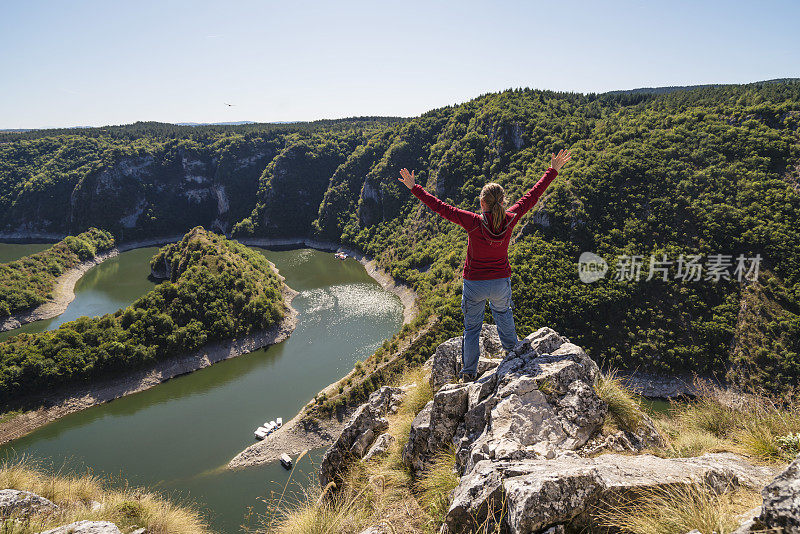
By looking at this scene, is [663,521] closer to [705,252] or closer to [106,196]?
[705,252]

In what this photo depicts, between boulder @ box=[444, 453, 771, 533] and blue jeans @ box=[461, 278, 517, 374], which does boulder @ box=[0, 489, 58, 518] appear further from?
blue jeans @ box=[461, 278, 517, 374]

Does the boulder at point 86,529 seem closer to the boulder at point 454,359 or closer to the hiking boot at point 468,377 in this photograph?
the boulder at point 454,359

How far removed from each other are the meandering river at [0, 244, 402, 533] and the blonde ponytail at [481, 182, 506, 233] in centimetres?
1618

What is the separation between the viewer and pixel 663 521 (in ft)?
10.4

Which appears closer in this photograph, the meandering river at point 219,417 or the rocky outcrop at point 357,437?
the rocky outcrop at point 357,437

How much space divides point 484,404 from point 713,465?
2628 millimetres

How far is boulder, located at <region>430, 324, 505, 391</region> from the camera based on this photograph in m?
7.35

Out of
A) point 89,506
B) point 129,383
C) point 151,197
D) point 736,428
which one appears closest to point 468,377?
point 736,428

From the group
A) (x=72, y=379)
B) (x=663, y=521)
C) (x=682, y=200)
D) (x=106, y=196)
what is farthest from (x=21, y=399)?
(x=106, y=196)

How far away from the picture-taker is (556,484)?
11.8 ft

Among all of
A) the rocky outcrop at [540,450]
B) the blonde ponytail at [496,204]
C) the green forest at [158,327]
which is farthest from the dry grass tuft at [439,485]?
the green forest at [158,327]

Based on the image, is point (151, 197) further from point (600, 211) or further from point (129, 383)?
point (600, 211)

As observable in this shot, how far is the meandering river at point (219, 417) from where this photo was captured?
26984 millimetres

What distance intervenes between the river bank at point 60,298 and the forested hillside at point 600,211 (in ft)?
61.2
